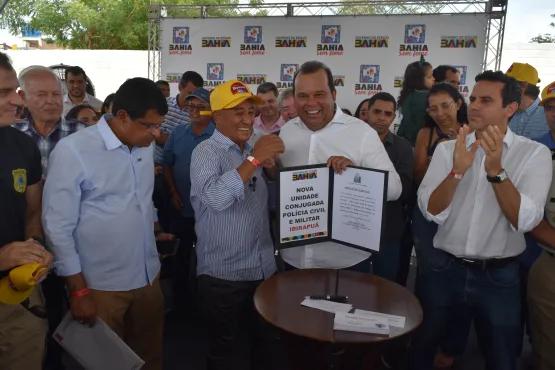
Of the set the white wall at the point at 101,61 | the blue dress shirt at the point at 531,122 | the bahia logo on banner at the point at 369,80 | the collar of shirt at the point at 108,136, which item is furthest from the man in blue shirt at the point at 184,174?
the white wall at the point at 101,61

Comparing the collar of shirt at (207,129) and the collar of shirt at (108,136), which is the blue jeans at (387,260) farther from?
the collar of shirt at (108,136)

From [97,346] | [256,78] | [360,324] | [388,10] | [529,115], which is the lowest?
[97,346]

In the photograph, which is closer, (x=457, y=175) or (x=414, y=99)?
(x=457, y=175)

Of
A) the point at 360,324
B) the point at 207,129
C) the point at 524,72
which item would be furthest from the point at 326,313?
the point at 524,72

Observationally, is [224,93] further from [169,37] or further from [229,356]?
[169,37]

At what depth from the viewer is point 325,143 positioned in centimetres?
227

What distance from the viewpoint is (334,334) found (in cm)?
162

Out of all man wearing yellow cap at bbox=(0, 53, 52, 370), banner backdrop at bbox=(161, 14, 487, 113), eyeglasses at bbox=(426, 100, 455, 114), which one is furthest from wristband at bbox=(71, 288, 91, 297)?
banner backdrop at bbox=(161, 14, 487, 113)

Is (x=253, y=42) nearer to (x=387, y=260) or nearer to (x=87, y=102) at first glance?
(x=87, y=102)

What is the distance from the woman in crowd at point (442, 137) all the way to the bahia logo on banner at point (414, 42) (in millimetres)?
4086

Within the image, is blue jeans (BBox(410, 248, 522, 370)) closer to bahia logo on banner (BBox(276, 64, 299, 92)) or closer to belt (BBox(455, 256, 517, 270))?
belt (BBox(455, 256, 517, 270))

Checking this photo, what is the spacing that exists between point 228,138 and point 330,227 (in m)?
0.66

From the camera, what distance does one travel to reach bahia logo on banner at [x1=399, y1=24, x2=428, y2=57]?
6.74m

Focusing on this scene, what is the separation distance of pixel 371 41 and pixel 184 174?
4.71 m
